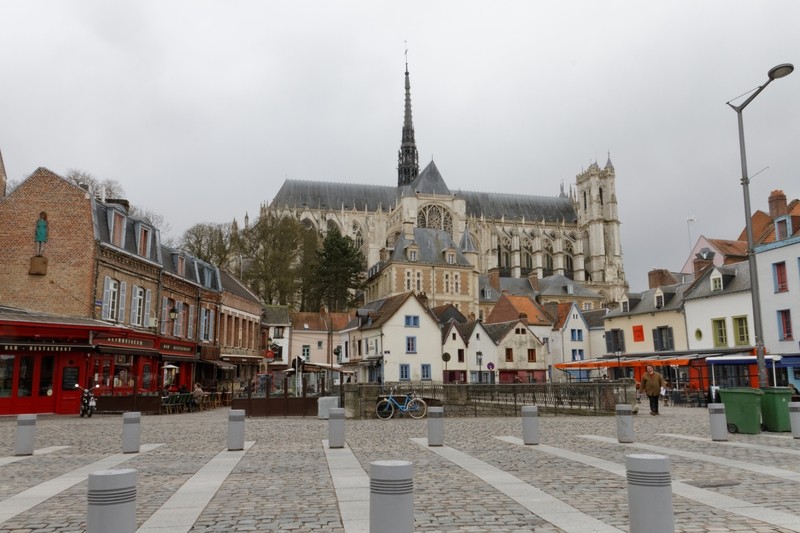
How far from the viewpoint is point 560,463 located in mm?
10227

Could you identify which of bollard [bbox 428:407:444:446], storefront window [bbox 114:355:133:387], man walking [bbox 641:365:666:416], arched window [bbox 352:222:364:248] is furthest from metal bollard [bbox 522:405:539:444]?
arched window [bbox 352:222:364:248]

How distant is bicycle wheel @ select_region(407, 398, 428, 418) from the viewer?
21328mm

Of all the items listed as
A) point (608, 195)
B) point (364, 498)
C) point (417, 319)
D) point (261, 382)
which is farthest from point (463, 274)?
point (364, 498)

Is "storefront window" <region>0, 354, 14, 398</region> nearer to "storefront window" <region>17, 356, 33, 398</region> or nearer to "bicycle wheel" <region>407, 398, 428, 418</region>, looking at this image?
"storefront window" <region>17, 356, 33, 398</region>

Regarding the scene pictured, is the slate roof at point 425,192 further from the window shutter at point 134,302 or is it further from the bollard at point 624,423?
the bollard at point 624,423

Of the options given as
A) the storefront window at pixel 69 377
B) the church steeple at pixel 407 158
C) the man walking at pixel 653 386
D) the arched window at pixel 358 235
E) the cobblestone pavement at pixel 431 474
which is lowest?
the cobblestone pavement at pixel 431 474

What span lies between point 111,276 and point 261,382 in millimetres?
7338

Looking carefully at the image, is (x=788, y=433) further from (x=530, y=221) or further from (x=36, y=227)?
(x=530, y=221)

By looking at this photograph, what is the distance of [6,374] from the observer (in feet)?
73.5

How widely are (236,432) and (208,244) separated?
41.2 m

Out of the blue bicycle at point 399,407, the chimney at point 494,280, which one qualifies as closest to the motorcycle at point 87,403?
the blue bicycle at point 399,407

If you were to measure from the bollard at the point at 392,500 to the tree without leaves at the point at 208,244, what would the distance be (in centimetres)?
4825

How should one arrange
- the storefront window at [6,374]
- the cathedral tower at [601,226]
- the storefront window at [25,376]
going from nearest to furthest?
1. the storefront window at [6,374]
2. the storefront window at [25,376]
3. the cathedral tower at [601,226]

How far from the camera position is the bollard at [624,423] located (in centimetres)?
1293
